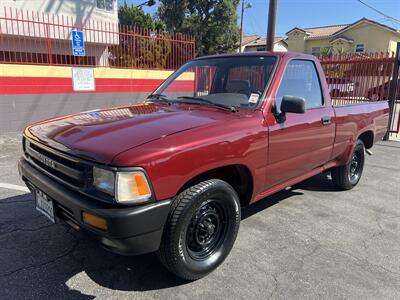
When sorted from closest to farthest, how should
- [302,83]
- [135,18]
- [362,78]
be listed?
[302,83] → [362,78] → [135,18]

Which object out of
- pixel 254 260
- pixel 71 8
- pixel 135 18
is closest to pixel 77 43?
pixel 71 8

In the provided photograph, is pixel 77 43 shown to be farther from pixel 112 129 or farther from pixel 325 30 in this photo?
pixel 325 30

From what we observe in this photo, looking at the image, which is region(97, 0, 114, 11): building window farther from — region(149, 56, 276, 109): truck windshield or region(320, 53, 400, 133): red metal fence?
region(149, 56, 276, 109): truck windshield

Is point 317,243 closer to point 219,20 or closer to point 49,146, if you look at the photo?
point 49,146

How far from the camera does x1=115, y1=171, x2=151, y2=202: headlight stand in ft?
7.16

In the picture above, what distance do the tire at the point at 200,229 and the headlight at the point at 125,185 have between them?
11.4 inches

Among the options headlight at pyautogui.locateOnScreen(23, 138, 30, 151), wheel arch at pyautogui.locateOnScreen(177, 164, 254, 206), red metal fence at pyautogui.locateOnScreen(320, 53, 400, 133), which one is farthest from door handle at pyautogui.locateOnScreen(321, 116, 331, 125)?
red metal fence at pyautogui.locateOnScreen(320, 53, 400, 133)

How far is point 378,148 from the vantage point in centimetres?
814

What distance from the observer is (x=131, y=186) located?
2199 mm

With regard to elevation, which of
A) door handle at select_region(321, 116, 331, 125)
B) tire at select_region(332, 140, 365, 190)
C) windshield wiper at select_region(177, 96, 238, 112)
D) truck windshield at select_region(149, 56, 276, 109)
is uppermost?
truck windshield at select_region(149, 56, 276, 109)

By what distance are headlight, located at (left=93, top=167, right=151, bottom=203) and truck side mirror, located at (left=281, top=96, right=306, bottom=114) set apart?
1.60 m

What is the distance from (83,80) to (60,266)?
750 cm

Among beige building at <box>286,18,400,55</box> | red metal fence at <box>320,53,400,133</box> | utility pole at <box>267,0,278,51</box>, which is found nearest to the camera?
red metal fence at <box>320,53,400,133</box>

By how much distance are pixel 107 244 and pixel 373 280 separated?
7.07 ft
